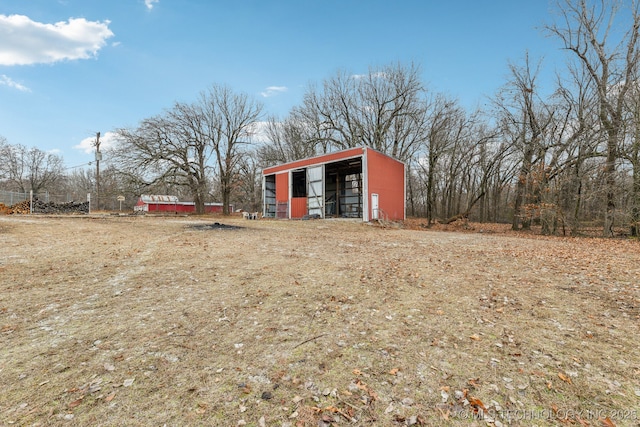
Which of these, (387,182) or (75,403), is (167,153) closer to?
(387,182)

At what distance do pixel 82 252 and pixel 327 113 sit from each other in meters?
Answer: 27.2

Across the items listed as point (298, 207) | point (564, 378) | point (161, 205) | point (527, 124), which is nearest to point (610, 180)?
point (527, 124)

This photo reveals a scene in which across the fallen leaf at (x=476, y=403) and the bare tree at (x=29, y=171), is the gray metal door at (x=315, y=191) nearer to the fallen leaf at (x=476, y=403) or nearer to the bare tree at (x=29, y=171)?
the fallen leaf at (x=476, y=403)

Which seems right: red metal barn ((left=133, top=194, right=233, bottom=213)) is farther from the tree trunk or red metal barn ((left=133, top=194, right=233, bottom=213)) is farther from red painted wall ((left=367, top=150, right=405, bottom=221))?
the tree trunk

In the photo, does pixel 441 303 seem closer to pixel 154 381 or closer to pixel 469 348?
pixel 469 348

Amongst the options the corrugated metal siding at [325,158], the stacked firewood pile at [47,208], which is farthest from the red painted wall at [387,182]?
the stacked firewood pile at [47,208]

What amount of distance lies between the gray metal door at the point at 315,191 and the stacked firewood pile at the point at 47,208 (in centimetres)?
1947

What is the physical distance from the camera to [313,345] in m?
3.09

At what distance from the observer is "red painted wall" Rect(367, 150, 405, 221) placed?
18.8m

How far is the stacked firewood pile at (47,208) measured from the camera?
2094cm

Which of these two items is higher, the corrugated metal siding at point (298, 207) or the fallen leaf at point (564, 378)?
the corrugated metal siding at point (298, 207)

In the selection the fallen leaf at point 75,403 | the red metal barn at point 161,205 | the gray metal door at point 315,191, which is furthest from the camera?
the red metal barn at point 161,205

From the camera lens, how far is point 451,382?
2.49m

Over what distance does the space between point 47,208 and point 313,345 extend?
95.8 ft
